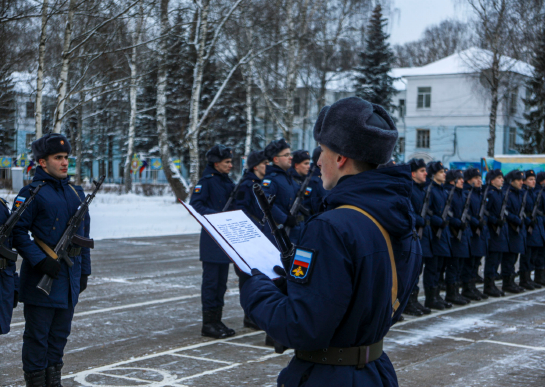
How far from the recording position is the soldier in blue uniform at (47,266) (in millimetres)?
4910

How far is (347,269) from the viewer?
219 cm

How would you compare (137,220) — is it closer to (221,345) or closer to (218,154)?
(218,154)

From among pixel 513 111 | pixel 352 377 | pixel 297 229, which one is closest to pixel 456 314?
pixel 297 229

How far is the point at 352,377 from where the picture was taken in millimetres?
2295

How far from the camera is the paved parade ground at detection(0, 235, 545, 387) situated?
577cm

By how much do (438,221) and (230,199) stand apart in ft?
10.9

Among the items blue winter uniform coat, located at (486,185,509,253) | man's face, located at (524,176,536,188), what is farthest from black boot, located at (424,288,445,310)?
man's face, located at (524,176,536,188)

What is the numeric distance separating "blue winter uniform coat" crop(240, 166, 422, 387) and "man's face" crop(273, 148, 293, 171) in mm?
5185

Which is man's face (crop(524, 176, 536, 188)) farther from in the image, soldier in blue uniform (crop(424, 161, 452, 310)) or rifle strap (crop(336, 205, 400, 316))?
rifle strap (crop(336, 205, 400, 316))

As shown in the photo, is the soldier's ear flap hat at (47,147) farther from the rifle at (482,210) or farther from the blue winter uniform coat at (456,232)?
the rifle at (482,210)

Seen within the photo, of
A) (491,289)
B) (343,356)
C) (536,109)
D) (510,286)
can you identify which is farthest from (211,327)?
(536,109)

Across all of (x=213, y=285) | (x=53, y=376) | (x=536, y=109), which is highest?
(x=536, y=109)

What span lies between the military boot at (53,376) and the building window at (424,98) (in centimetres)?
4686

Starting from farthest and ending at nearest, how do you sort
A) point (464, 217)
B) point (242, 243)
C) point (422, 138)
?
point (422, 138) < point (464, 217) < point (242, 243)
